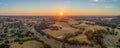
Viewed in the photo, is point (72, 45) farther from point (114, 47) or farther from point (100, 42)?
point (114, 47)

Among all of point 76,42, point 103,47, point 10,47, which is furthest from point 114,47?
point 10,47

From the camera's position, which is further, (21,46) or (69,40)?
(69,40)

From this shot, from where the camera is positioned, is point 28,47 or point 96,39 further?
point 96,39

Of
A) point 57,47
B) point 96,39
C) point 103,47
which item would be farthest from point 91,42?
point 57,47

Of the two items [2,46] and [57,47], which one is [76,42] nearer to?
[57,47]

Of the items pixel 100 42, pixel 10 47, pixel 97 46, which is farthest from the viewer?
pixel 100 42

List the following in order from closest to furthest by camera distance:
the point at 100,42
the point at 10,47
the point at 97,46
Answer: the point at 10,47, the point at 97,46, the point at 100,42

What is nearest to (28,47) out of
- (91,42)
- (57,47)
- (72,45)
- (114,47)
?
(57,47)
